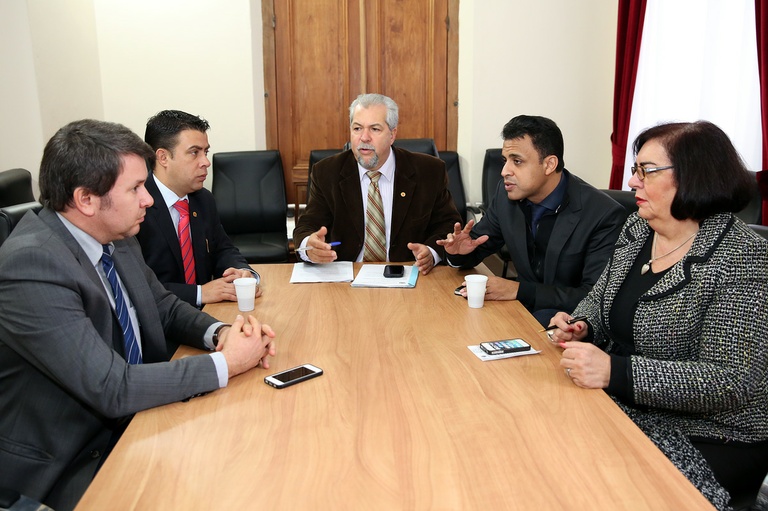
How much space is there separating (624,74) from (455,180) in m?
1.32

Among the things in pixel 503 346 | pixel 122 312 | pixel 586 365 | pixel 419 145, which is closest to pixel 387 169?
pixel 419 145

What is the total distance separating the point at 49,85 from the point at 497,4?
301 centimetres

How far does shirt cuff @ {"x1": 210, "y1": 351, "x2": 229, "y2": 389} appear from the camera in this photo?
1.61m

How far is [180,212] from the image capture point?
2.87 metres

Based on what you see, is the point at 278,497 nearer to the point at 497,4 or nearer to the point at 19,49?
the point at 19,49

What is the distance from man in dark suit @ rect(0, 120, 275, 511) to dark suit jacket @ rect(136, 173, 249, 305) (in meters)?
0.87

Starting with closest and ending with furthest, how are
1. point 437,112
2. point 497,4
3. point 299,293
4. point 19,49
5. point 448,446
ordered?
1. point 448,446
2. point 299,293
3. point 19,49
4. point 497,4
5. point 437,112

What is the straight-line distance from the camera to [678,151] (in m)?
1.80

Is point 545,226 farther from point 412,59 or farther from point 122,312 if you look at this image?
point 412,59

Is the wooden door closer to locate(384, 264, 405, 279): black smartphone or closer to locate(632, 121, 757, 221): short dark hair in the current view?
locate(384, 264, 405, 279): black smartphone

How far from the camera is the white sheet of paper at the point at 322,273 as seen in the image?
8.63ft

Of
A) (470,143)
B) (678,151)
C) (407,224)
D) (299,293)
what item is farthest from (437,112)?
(678,151)

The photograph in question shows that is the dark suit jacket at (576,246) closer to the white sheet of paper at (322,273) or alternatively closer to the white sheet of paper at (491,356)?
the white sheet of paper at (322,273)

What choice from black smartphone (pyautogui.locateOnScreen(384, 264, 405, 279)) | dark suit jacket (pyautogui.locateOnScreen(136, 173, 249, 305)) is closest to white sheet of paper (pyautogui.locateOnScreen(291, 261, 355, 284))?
black smartphone (pyautogui.locateOnScreen(384, 264, 405, 279))
